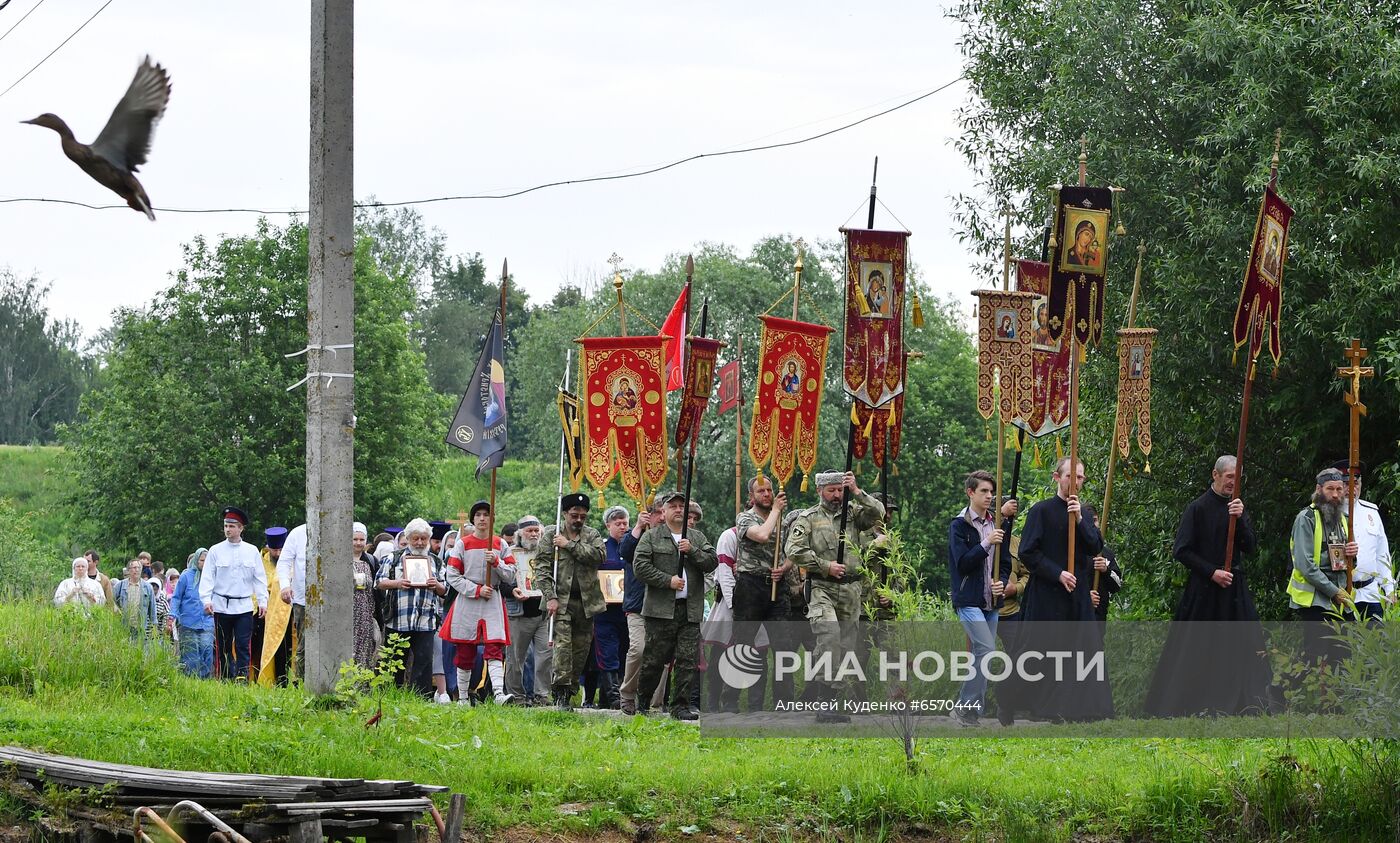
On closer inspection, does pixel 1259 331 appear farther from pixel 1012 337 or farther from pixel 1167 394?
pixel 1167 394

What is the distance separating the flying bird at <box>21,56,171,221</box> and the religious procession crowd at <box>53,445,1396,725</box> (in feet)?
18.1

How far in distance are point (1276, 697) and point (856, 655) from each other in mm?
3385

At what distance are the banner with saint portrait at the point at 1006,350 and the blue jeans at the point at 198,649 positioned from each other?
28.9 feet

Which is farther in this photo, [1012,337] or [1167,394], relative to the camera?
[1167,394]

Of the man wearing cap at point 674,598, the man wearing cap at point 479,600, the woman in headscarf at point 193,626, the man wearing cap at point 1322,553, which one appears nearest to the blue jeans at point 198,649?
the woman in headscarf at point 193,626

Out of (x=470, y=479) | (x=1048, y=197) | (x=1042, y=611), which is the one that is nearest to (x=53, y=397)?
(x=470, y=479)

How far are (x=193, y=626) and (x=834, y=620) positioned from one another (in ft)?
25.5

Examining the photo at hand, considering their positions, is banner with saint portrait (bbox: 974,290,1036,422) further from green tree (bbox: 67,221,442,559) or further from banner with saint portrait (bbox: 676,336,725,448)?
green tree (bbox: 67,221,442,559)

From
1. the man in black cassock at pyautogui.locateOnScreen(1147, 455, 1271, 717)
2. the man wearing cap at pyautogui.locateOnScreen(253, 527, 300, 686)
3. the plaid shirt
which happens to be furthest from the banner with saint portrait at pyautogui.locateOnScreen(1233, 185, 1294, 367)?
the man wearing cap at pyautogui.locateOnScreen(253, 527, 300, 686)

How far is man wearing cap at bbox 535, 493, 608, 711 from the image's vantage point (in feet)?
51.8

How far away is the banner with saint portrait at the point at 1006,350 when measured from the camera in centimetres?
1427

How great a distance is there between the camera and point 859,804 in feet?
34.6

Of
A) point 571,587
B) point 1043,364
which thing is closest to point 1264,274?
point 1043,364

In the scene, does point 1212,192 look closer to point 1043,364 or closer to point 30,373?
point 1043,364
